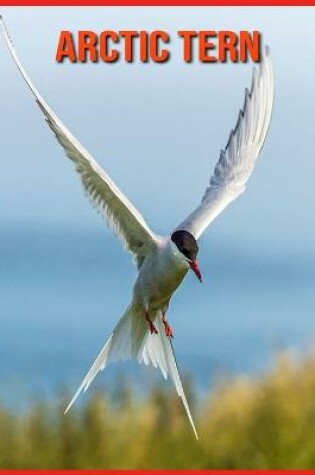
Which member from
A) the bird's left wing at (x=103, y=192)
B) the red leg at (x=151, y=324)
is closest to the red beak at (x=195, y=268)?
the bird's left wing at (x=103, y=192)

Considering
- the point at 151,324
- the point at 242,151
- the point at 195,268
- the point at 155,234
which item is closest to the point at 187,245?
the point at 195,268

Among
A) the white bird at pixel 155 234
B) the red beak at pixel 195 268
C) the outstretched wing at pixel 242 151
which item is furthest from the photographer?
the outstretched wing at pixel 242 151

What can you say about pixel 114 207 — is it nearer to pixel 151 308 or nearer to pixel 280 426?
pixel 151 308

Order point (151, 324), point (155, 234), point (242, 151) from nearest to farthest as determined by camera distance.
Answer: point (155, 234)
point (151, 324)
point (242, 151)

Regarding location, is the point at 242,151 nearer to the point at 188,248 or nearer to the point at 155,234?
the point at 155,234

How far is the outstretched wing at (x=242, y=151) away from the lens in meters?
7.79

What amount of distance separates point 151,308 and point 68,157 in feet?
3.44

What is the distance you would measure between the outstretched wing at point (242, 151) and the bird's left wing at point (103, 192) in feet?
0.83

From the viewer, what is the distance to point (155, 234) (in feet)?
24.5

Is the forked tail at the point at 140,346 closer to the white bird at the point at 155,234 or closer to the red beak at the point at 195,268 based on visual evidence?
the white bird at the point at 155,234

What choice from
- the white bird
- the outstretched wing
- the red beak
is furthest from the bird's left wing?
the red beak

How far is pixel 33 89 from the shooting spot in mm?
6551

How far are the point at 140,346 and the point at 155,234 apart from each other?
0.70 meters

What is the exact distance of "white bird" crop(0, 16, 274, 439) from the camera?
7.16 meters
